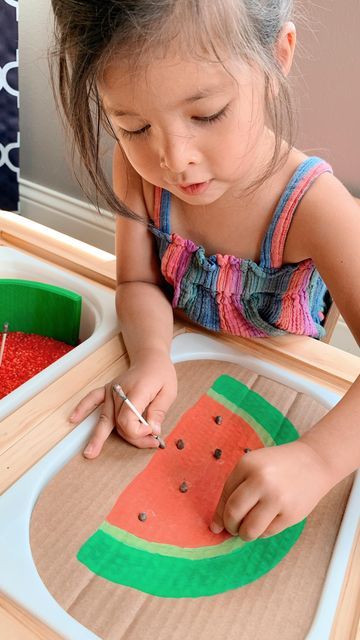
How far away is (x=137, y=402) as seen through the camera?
569mm

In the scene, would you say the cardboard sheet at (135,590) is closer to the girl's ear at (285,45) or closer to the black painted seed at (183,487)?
the black painted seed at (183,487)

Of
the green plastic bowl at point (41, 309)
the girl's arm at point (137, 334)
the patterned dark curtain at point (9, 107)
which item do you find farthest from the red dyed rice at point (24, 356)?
the patterned dark curtain at point (9, 107)

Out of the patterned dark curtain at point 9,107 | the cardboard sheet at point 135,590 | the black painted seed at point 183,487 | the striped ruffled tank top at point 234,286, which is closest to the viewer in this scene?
the cardboard sheet at point 135,590

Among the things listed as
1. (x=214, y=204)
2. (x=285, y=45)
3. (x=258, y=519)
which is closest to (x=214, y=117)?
(x=285, y=45)

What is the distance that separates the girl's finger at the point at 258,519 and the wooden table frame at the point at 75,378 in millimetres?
72

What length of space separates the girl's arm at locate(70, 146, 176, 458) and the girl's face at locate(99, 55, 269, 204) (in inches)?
6.8

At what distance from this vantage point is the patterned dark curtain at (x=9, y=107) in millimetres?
1377

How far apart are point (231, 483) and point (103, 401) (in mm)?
155

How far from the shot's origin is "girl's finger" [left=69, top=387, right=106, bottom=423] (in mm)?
545

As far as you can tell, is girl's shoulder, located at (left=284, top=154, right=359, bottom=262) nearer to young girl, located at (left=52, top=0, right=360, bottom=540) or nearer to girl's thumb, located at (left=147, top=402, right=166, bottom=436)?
young girl, located at (left=52, top=0, right=360, bottom=540)

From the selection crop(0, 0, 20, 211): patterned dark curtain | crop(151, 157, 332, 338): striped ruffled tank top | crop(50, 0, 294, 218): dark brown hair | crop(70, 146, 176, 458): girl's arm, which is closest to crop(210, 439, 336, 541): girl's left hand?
crop(70, 146, 176, 458): girl's arm

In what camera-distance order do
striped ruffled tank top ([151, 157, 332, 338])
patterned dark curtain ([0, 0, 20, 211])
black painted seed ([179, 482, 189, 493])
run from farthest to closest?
patterned dark curtain ([0, 0, 20, 211])
striped ruffled tank top ([151, 157, 332, 338])
black painted seed ([179, 482, 189, 493])

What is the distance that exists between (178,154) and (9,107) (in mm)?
1172

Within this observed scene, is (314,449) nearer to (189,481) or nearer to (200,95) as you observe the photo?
(189,481)
